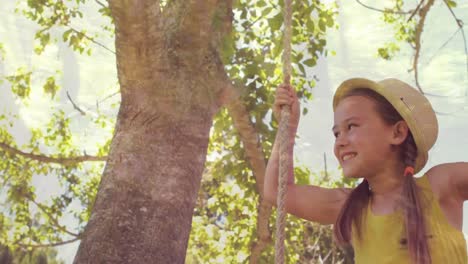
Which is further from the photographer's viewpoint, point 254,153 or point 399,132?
point 254,153

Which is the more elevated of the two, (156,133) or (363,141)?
(156,133)

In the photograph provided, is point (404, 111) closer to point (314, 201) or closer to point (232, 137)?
point (314, 201)


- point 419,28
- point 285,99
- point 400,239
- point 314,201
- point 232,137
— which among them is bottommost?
point 400,239

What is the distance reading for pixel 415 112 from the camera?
170cm

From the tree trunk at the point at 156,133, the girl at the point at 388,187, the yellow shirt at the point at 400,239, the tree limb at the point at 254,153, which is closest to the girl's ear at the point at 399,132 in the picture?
the girl at the point at 388,187

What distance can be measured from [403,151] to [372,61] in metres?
52.6

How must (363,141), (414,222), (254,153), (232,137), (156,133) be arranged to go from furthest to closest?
(232,137)
(254,153)
(156,133)
(363,141)
(414,222)

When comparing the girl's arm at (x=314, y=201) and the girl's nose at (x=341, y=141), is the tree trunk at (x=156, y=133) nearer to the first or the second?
the girl's arm at (x=314, y=201)

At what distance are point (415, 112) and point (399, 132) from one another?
69mm

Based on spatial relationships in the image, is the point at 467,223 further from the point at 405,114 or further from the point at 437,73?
the point at 405,114

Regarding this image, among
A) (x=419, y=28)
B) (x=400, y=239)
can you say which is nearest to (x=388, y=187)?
(x=400, y=239)

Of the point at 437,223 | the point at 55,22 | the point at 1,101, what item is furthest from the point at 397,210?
the point at 1,101

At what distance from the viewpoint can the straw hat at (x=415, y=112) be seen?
1.68 metres

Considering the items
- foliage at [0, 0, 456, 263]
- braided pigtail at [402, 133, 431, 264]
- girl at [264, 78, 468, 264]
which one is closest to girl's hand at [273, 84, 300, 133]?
girl at [264, 78, 468, 264]
